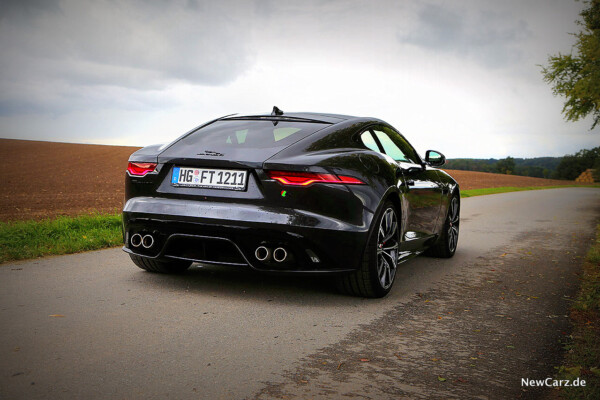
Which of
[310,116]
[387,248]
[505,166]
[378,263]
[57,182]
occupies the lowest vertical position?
[57,182]

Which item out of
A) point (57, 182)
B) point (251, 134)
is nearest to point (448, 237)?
point (251, 134)

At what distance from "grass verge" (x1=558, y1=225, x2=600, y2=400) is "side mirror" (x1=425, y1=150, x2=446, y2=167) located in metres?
1.93

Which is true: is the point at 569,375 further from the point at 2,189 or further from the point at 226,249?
the point at 2,189

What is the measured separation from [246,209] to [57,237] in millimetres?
4835

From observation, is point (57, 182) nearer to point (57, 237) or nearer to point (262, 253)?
point (57, 237)

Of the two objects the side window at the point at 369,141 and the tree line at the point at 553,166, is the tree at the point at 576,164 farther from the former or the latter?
the side window at the point at 369,141

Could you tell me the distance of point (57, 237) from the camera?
797 cm

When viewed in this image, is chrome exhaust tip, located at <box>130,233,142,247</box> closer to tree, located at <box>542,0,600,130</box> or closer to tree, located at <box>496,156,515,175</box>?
tree, located at <box>542,0,600,130</box>

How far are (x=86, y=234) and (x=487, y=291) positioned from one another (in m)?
5.50

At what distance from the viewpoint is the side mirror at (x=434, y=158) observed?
6.60 meters

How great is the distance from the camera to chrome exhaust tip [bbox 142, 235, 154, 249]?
4.44 metres

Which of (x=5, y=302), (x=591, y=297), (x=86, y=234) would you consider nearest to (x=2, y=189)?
(x=86, y=234)

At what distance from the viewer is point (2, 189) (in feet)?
68.8

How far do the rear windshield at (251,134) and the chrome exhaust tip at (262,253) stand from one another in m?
0.79
